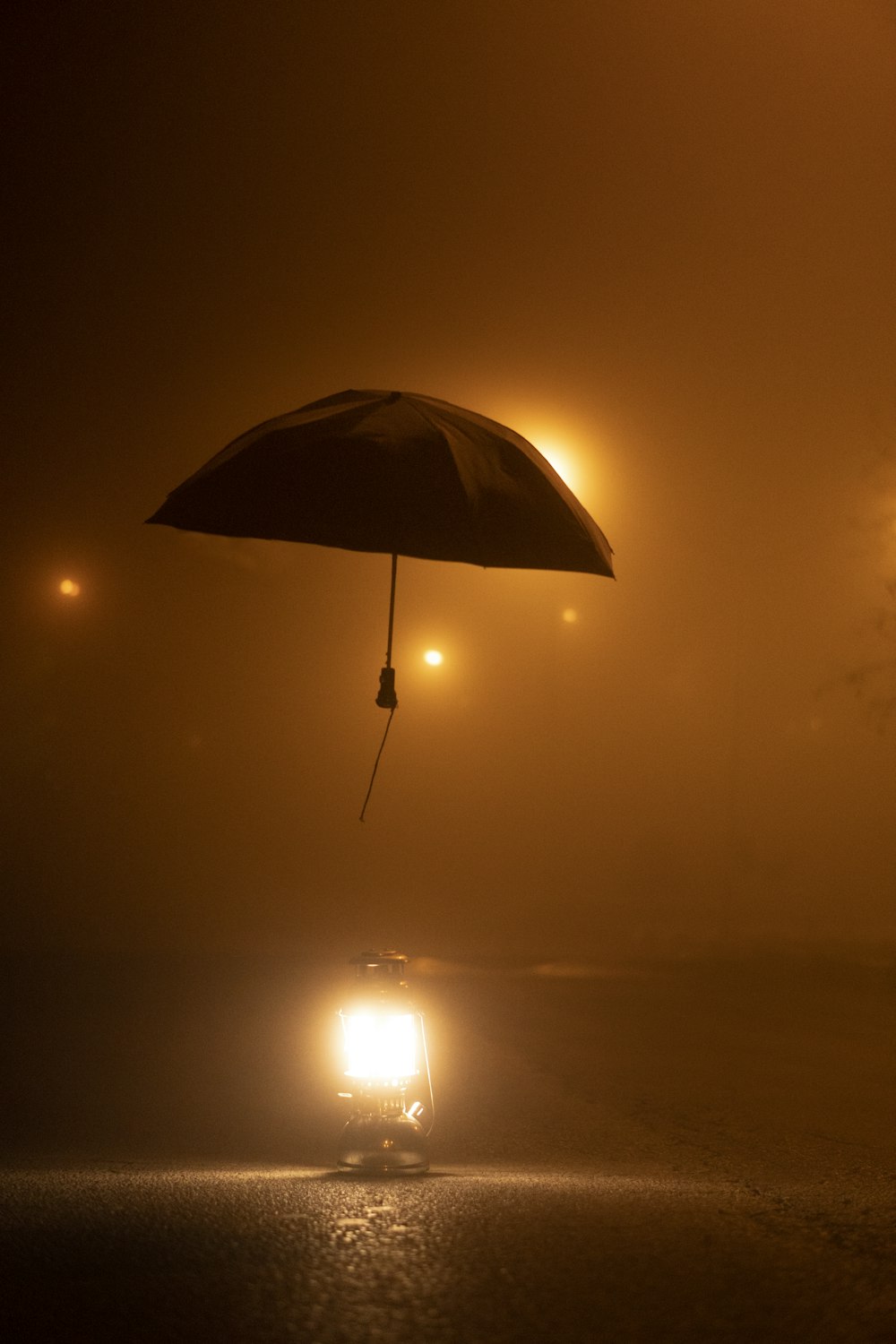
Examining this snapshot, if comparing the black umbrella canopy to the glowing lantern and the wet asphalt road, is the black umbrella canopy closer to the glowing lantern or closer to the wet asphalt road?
the glowing lantern

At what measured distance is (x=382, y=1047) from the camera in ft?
11.5

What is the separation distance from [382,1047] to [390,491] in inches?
68.1

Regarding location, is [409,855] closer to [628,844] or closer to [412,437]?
[628,844]

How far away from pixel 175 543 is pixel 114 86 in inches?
102

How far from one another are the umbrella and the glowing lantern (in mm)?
1042

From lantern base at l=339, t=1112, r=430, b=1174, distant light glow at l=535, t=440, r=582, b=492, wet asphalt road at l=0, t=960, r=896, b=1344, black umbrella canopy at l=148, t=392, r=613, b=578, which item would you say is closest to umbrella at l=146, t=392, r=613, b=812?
black umbrella canopy at l=148, t=392, r=613, b=578

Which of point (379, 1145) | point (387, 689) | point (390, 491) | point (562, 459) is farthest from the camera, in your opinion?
point (562, 459)

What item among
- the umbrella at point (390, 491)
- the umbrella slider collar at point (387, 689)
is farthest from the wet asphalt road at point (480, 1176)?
the umbrella at point (390, 491)

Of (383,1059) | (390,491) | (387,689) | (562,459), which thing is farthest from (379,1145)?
(562,459)

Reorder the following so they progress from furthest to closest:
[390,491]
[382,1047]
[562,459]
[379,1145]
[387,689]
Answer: [562,459], [387,689], [390,491], [382,1047], [379,1145]

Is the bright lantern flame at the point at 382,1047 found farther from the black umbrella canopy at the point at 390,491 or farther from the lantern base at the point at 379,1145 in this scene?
the black umbrella canopy at the point at 390,491

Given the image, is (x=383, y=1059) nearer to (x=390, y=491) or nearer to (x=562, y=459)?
(x=390, y=491)

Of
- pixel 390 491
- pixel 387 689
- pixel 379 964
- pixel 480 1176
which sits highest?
pixel 390 491

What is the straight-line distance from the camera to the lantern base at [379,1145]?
3.41 m
